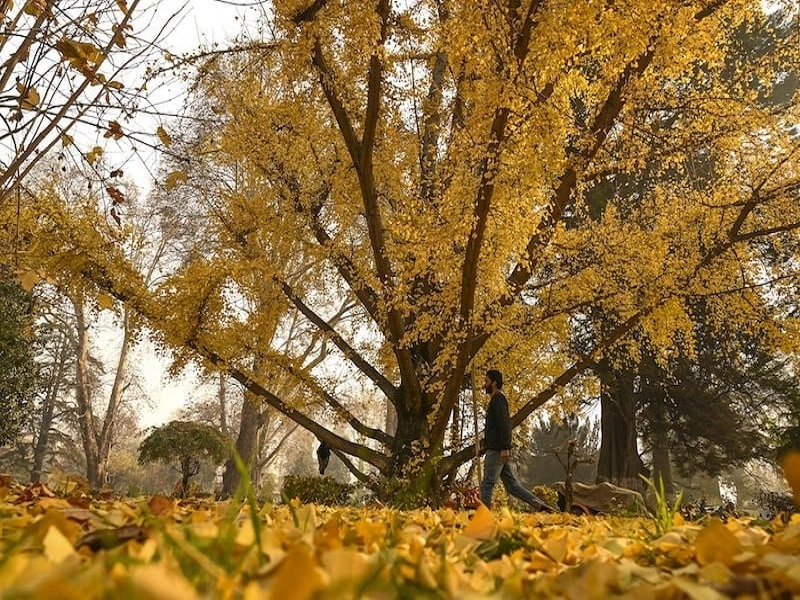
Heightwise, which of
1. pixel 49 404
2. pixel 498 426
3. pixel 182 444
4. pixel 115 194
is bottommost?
pixel 498 426

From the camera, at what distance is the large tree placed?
17.5ft

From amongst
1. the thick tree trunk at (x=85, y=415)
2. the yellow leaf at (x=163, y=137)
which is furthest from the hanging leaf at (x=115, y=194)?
the thick tree trunk at (x=85, y=415)

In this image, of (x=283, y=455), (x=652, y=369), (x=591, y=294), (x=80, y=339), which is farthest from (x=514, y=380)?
(x=283, y=455)

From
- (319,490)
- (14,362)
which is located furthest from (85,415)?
(319,490)

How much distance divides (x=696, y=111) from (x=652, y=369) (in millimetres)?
11153

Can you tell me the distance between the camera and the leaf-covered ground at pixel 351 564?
0.50m

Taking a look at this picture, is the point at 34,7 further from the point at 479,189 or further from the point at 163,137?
the point at 479,189

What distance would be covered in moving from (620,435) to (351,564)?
60.7ft

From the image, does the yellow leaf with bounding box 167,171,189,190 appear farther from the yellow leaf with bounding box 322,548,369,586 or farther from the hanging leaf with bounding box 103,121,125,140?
the yellow leaf with bounding box 322,548,369,586

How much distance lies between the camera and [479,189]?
220 inches

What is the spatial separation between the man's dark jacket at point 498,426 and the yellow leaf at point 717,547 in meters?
5.24

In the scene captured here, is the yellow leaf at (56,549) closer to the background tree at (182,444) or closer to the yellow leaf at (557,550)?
the yellow leaf at (557,550)

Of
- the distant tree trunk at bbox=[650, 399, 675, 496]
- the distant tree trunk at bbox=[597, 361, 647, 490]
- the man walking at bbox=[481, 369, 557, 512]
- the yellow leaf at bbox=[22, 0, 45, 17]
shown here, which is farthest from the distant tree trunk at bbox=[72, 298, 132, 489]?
the yellow leaf at bbox=[22, 0, 45, 17]

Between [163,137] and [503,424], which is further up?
[163,137]
